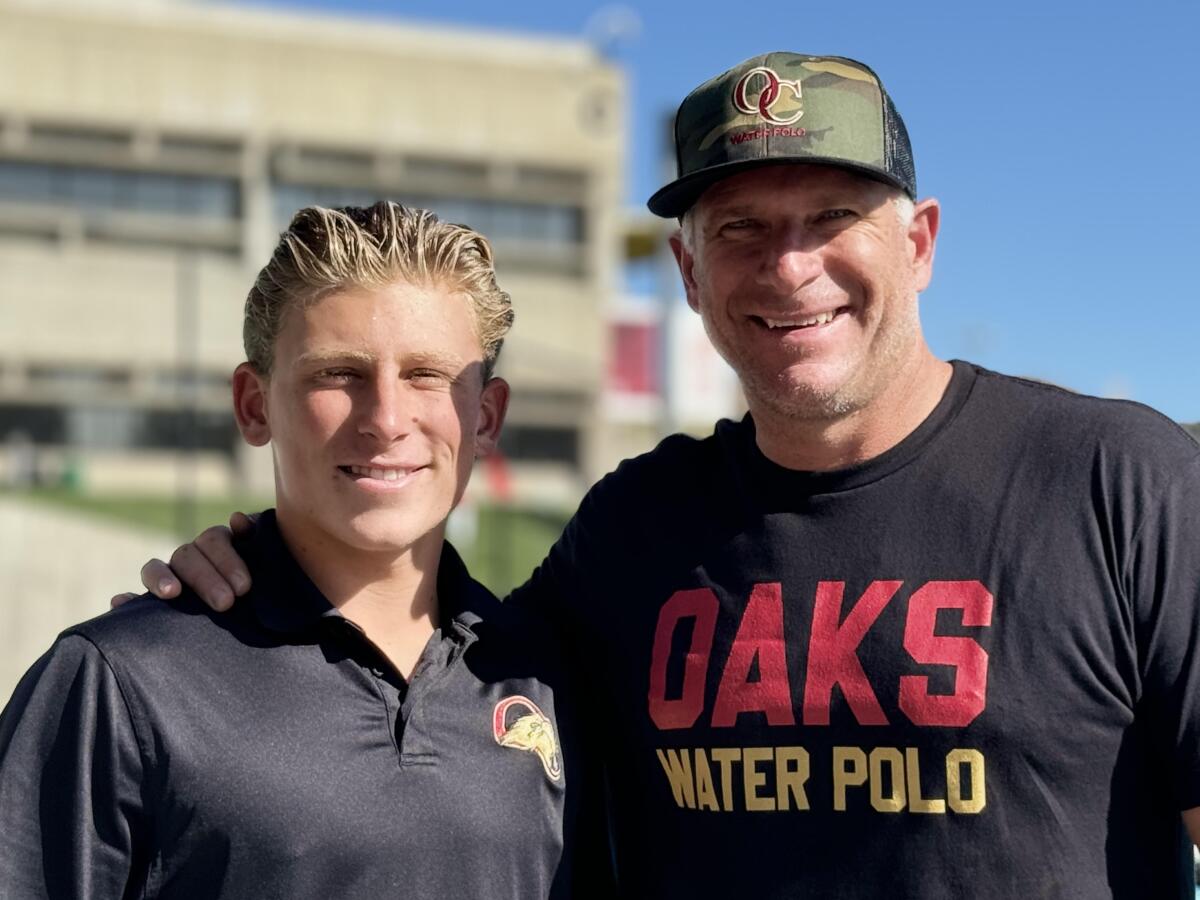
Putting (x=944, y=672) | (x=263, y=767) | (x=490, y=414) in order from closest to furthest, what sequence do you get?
(x=263, y=767), (x=944, y=672), (x=490, y=414)

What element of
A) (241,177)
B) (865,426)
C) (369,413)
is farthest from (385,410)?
(241,177)

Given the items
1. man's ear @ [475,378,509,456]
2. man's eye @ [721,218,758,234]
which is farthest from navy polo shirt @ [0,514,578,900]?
man's eye @ [721,218,758,234]

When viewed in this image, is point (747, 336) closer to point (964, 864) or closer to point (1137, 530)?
point (1137, 530)

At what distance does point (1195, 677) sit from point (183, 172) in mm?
42691

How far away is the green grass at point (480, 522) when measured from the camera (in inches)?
666

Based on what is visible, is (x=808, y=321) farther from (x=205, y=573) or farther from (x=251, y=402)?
(x=205, y=573)

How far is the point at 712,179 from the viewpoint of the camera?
2918 millimetres

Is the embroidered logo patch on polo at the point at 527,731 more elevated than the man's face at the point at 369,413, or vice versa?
the man's face at the point at 369,413

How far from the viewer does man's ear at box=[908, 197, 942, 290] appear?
3.02 meters

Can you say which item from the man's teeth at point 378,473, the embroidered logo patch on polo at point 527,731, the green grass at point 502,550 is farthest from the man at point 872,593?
the green grass at point 502,550

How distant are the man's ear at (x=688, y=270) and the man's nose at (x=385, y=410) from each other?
657 millimetres

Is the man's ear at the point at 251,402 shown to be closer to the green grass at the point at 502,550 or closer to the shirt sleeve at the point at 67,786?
the shirt sleeve at the point at 67,786

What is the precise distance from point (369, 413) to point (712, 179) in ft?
2.61

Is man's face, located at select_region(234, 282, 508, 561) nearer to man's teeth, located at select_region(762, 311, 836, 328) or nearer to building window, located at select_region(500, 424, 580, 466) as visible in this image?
man's teeth, located at select_region(762, 311, 836, 328)
